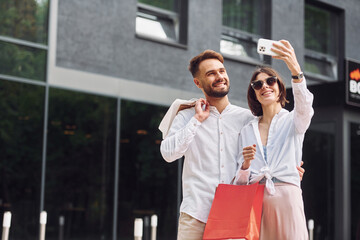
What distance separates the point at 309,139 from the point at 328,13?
19.4 feet

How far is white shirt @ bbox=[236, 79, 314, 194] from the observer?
3740 mm

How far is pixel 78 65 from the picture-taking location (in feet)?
39.5

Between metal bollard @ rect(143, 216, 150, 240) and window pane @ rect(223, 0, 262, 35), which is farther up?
window pane @ rect(223, 0, 262, 35)

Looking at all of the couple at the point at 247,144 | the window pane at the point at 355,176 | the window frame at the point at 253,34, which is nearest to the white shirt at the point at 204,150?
the couple at the point at 247,144

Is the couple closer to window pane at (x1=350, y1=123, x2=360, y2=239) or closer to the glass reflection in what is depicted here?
window pane at (x1=350, y1=123, x2=360, y2=239)

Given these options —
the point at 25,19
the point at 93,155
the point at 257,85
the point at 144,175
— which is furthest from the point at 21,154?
the point at 257,85

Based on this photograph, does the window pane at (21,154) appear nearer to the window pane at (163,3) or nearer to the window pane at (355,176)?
the window pane at (163,3)

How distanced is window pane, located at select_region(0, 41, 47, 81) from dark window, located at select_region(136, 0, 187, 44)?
2287 mm

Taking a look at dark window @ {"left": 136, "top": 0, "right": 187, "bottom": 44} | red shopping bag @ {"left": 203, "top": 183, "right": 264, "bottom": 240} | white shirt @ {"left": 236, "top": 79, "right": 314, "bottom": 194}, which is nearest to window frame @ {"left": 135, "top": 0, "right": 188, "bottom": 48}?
dark window @ {"left": 136, "top": 0, "right": 187, "bottom": 44}

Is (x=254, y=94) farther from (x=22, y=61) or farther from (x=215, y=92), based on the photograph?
(x=22, y=61)

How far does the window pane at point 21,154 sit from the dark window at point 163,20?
8.87ft

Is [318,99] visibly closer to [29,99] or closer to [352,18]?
[29,99]

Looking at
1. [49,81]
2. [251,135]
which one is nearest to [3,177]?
[49,81]

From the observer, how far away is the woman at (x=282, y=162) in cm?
371
